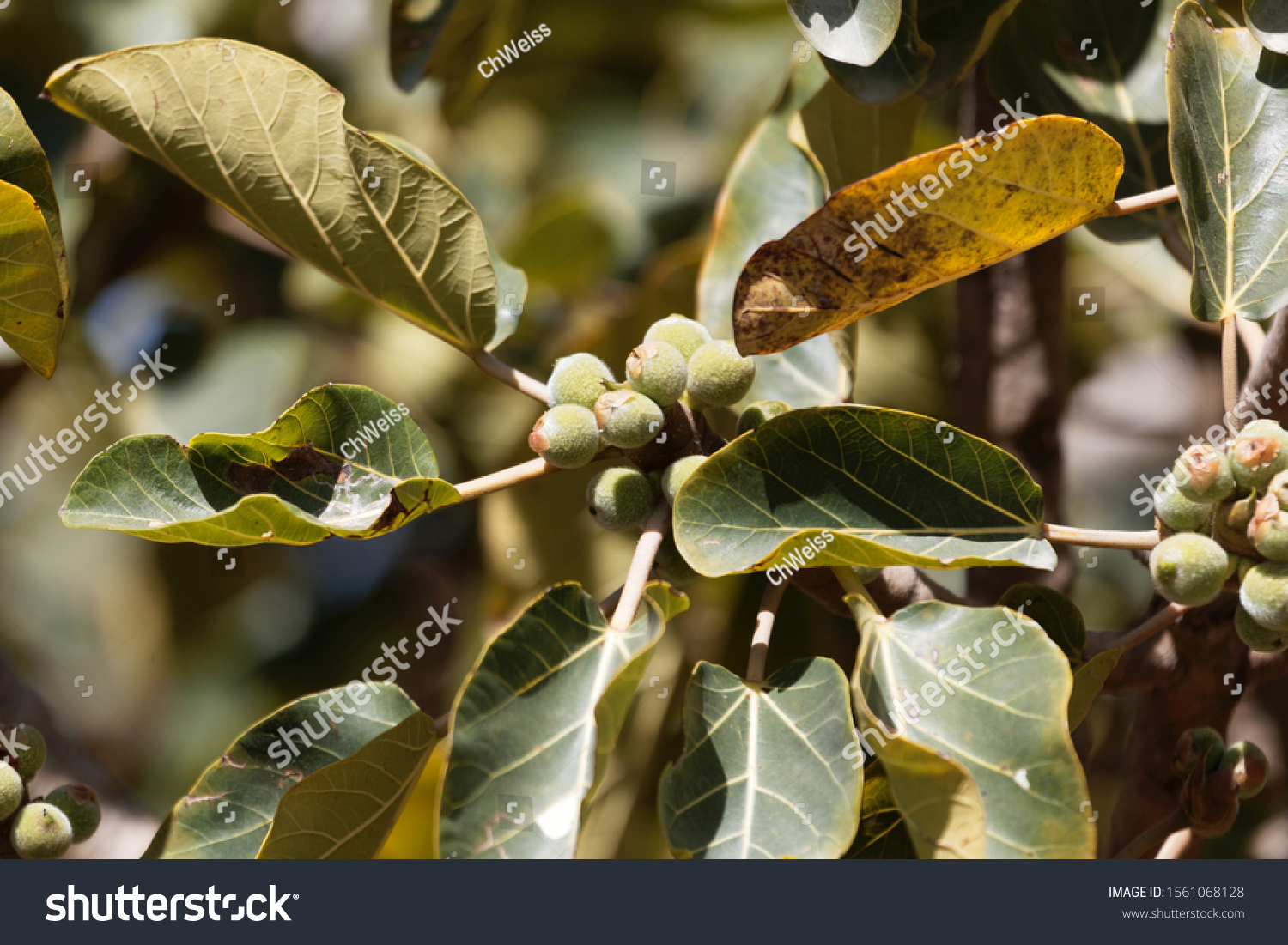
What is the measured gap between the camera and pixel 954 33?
3.14 ft

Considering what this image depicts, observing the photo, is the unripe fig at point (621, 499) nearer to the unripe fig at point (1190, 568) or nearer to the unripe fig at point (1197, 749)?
the unripe fig at point (1190, 568)

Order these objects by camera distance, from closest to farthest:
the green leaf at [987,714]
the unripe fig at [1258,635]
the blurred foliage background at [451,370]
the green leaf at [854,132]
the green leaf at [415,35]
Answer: the green leaf at [987,714] → the unripe fig at [1258,635] → the green leaf at [854,132] → the green leaf at [415,35] → the blurred foliage background at [451,370]

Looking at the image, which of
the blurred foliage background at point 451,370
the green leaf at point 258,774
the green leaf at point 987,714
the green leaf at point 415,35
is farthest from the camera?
the blurred foliage background at point 451,370

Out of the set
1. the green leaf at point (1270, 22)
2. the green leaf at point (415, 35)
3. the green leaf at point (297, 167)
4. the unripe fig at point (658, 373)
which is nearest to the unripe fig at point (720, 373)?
the unripe fig at point (658, 373)

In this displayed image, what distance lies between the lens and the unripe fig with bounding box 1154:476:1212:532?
0.73 m

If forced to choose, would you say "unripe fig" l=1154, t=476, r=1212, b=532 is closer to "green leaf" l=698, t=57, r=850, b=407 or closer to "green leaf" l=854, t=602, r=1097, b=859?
"green leaf" l=854, t=602, r=1097, b=859

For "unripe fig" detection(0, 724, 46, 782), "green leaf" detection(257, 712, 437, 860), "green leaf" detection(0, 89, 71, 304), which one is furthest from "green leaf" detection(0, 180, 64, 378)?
"green leaf" detection(257, 712, 437, 860)

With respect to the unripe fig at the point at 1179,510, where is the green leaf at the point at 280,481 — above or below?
above

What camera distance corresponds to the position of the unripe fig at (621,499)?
819mm

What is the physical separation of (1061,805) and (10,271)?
35.1 inches

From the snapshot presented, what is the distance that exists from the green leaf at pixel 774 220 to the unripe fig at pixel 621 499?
340mm

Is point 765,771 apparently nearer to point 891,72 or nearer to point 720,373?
point 720,373

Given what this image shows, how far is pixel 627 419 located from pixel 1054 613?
437mm

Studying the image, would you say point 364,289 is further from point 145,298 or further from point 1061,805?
point 145,298
